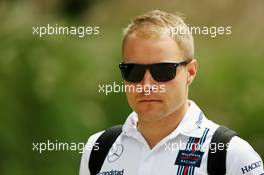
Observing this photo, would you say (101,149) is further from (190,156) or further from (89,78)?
(89,78)

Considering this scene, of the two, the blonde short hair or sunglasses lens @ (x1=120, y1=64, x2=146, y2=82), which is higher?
the blonde short hair

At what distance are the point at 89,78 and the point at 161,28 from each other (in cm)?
107

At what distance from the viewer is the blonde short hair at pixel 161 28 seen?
6.79 feet

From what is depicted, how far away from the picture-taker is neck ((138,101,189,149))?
2.08m

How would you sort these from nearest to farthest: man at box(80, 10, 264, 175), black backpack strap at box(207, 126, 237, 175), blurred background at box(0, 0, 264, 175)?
black backpack strap at box(207, 126, 237, 175) < man at box(80, 10, 264, 175) < blurred background at box(0, 0, 264, 175)

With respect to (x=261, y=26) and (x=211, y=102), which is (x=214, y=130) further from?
(x=261, y=26)

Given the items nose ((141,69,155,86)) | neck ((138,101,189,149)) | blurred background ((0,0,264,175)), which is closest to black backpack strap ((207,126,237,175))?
neck ((138,101,189,149))

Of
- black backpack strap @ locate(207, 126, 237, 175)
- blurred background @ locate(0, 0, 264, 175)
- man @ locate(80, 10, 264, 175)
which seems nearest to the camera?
black backpack strap @ locate(207, 126, 237, 175)

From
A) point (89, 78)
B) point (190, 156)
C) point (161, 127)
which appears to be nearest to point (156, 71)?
point (161, 127)

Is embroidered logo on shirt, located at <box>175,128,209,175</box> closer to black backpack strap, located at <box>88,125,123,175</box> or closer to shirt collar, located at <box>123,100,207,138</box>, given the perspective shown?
shirt collar, located at <box>123,100,207,138</box>

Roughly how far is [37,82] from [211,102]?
2.60ft

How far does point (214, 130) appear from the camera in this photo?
2027 mm

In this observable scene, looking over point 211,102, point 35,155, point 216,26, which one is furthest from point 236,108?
point 35,155

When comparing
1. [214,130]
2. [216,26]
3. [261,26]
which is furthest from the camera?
[261,26]
